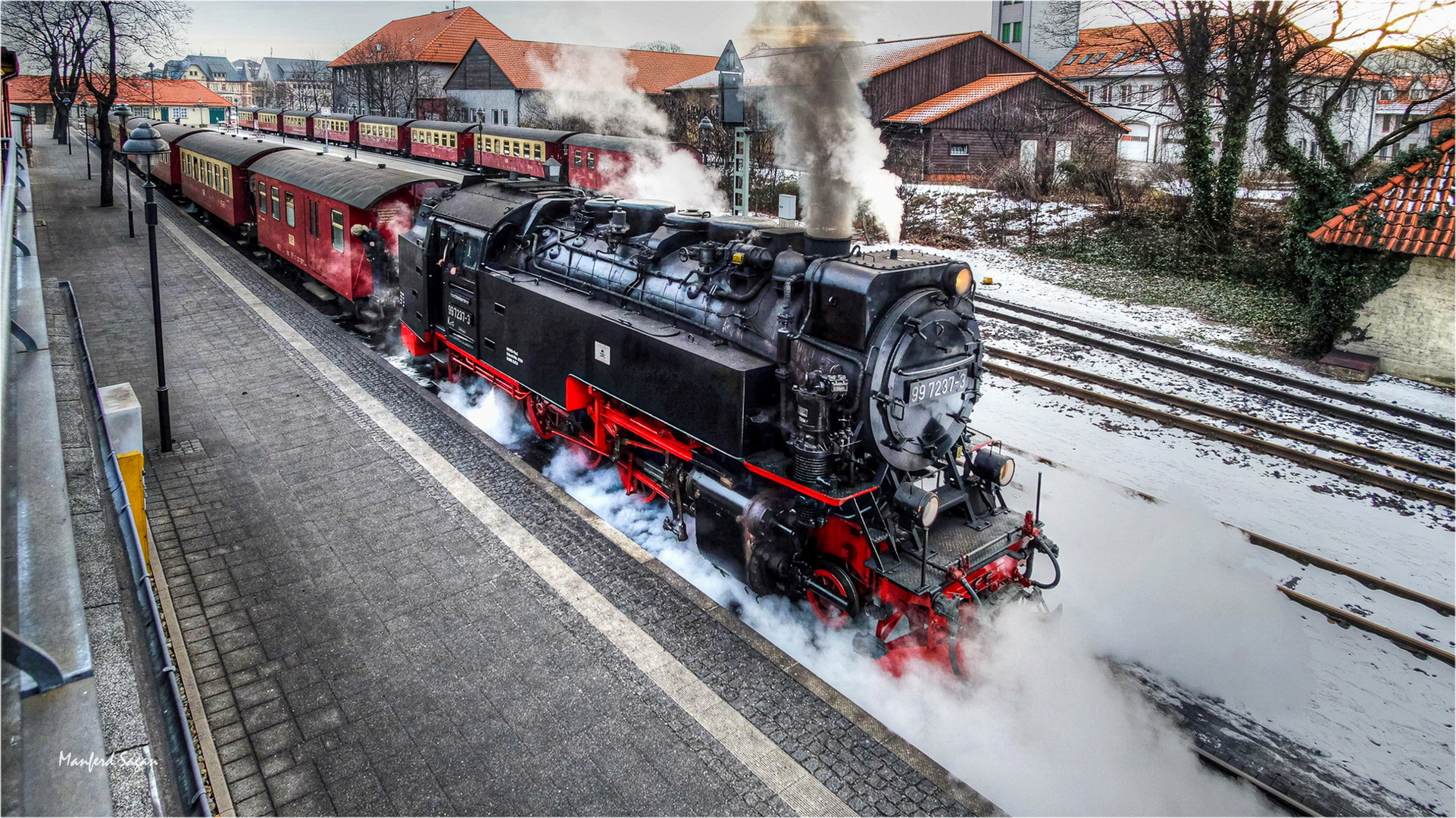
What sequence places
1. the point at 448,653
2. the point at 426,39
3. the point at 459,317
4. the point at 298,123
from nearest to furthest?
the point at 448,653
the point at 459,317
the point at 298,123
the point at 426,39

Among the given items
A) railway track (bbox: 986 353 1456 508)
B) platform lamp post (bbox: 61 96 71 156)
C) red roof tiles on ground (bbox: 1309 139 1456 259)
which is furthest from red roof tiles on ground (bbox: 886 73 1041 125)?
platform lamp post (bbox: 61 96 71 156)

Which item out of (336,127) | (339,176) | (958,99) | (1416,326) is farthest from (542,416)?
(336,127)

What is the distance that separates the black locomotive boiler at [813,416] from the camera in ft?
19.8

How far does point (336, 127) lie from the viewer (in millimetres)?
37719

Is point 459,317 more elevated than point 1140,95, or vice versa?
point 1140,95

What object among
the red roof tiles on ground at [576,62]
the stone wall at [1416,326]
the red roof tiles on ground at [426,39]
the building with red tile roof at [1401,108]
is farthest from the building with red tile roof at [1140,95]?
the red roof tiles on ground at [426,39]

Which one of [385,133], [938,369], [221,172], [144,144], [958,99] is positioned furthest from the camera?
[385,133]

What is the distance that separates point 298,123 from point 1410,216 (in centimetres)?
4324

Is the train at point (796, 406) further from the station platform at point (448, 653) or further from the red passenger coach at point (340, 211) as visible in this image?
the red passenger coach at point (340, 211)

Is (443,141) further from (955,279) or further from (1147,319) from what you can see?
(955,279)

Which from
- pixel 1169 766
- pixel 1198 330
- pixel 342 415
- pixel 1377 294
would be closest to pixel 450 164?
pixel 342 415

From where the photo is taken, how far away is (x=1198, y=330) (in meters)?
15.8

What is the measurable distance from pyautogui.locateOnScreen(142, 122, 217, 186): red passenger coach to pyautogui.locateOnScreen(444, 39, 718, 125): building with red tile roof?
45.7ft

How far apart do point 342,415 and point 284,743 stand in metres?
5.78
